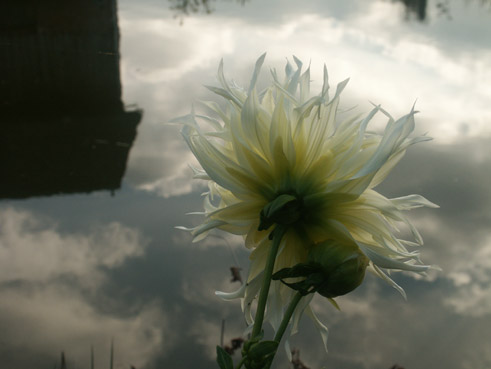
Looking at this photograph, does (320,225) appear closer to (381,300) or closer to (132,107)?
(381,300)

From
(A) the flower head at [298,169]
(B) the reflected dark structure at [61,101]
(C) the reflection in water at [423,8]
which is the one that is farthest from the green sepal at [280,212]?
(C) the reflection in water at [423,8]

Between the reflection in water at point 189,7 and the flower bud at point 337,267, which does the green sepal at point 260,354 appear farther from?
the reflection in water at point 189,7

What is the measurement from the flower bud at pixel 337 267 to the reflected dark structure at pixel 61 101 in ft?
6.85

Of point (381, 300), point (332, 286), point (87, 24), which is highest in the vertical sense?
point (332, 286)

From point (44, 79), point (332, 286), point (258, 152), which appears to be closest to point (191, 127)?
point (258, 152)

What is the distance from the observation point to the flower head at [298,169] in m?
0.44

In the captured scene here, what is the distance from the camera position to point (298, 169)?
0.47 meters

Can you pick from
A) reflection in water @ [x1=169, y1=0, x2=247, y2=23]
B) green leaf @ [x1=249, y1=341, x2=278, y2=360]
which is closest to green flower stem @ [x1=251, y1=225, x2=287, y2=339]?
green leaf @ [x1=249, y1=341, x2=278, y2=360]

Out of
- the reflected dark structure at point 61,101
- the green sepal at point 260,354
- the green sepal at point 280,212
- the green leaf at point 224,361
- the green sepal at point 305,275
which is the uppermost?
the green sepal at point 280,212

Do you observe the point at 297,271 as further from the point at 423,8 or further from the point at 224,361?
the point at 423,8

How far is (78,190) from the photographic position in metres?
2.39

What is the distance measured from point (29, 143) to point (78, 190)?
0.53 metres

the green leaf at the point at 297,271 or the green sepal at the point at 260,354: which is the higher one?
the green leaf at the point at 297,271

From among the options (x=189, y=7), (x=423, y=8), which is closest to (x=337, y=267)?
(x=189, y=7)
